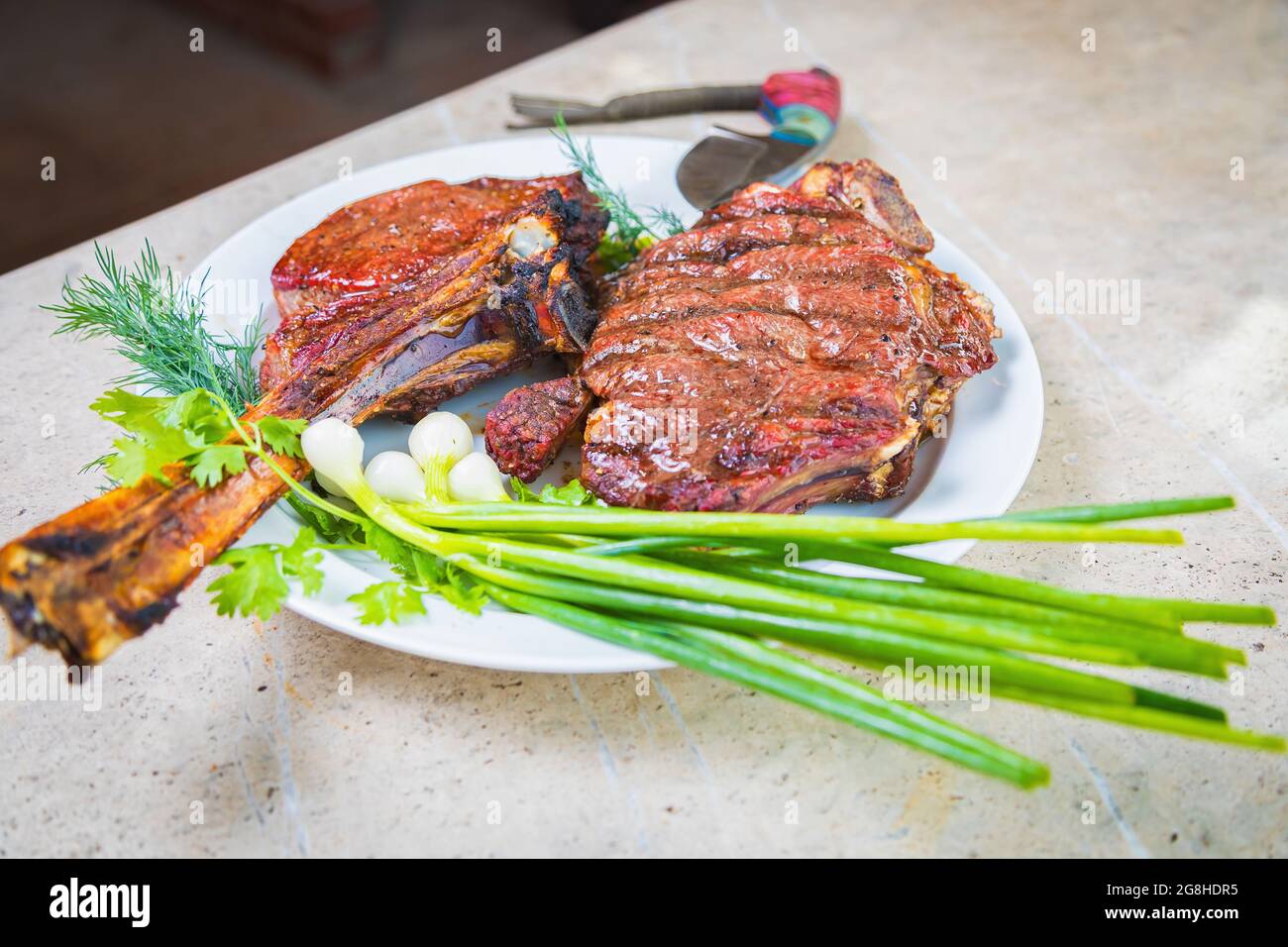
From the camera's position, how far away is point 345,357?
2707 millimetres

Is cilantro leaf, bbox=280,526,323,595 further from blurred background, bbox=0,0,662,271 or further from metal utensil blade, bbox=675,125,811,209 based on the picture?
blurred background, bbox=0,0,662,271

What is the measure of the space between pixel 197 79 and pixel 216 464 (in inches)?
209

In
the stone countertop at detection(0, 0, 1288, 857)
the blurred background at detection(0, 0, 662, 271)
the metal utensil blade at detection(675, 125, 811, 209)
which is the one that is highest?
the blurred background at detection(0, 0, 662, 271)

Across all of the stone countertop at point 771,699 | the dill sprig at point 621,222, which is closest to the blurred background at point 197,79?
the stone countertop at point 771,699

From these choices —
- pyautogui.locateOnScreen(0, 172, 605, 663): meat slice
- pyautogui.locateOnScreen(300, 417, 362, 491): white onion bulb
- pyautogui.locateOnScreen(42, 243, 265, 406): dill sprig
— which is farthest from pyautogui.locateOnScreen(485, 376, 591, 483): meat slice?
pyautogui.locateOnScreen(42, 243, 265, 406): dill sprig

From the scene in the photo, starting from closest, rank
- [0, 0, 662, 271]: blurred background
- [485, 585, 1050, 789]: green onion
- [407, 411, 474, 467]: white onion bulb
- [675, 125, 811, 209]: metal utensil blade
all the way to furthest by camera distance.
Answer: [485, 585, 1050, 789]: green onion < [407, 411, 474, 467]: white onion bulb < [675, 125, 811, 209]: metal utensil blade < [0, 0, 662, 271]: blurred background

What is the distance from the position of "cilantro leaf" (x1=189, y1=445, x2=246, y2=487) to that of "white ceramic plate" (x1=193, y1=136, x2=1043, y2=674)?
0.82 feet

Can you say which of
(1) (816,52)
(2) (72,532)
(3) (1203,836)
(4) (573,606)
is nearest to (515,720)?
(4) (573,606)

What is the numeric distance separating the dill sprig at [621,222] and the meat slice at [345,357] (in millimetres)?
386

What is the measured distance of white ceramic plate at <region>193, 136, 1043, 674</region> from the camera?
2.22 m

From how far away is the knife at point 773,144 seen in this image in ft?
12.7

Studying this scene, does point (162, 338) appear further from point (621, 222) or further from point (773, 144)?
point (773, 144)

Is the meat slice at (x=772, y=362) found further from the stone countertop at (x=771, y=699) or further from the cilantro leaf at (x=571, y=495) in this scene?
the stone countertop at (x=771, y=699)
